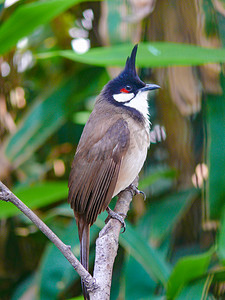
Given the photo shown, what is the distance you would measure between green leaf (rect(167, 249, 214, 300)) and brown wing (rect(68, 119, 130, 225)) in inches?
13.9

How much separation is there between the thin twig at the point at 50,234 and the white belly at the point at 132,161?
49 cm

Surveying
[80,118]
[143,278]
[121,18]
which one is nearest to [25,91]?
[80,118]

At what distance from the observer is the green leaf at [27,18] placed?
75.7 inches

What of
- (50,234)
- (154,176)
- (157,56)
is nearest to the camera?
(50,234)

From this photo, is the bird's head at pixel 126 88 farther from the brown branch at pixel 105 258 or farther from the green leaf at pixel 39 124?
the green leaf at pixel 39 124

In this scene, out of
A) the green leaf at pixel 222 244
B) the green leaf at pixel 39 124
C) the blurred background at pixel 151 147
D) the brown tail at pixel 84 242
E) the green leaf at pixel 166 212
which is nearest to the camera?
the brown tail at pixel 84 242

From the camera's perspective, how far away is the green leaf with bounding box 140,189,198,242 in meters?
2.07

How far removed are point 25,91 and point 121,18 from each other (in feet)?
2.45

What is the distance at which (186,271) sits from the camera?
60.6 inches

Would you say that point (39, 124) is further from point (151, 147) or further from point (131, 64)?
point (131, 64)

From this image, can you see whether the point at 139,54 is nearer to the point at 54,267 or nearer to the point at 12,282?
the point at 54,267

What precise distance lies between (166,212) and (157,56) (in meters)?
0.73

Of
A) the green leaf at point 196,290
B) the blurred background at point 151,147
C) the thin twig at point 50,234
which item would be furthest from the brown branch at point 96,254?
the blurred background at point 151,147

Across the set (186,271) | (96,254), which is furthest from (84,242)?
(186,271)
